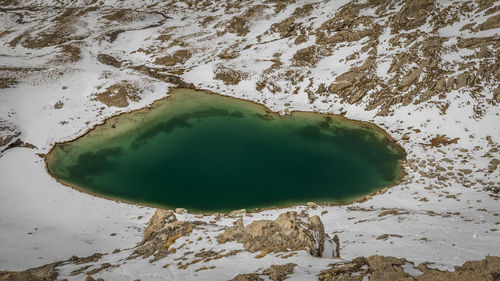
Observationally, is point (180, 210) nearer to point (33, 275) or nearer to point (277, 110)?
point (33, 275)

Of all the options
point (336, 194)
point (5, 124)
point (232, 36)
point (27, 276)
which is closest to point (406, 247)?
point (336, 194)

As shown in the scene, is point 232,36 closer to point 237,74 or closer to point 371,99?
point 237,74

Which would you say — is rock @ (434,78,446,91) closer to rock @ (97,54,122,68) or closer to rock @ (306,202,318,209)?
rock @ (306,202,318,209)

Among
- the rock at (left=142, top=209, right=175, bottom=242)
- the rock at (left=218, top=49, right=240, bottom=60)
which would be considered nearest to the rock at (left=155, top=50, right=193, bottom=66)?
the rock at (left=218, top=49, right=240, bottom=60)

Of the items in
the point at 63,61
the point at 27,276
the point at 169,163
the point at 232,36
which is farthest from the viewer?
the point at 232,36

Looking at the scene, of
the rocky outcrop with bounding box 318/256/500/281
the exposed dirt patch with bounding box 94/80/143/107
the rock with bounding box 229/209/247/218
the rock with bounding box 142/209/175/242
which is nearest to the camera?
the rocky outcrop with bounding box 318/256/500/281

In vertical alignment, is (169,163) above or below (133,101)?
below
